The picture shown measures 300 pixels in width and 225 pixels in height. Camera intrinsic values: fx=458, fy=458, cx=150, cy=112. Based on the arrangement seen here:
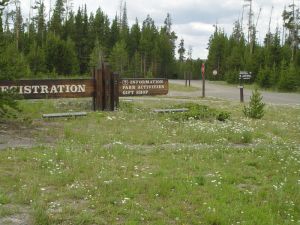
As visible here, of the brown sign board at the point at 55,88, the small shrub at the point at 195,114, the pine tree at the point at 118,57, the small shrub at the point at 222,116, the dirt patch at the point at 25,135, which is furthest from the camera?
the pine tree at the point at 118,57

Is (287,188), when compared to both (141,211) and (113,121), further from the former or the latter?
(113,121)

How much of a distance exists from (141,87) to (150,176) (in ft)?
42.8

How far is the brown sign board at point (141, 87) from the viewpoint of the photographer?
1959cm

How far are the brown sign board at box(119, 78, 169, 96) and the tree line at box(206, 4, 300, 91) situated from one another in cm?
2365

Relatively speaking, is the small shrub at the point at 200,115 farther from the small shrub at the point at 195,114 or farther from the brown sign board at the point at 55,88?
the brown sign board at the point at 55,88

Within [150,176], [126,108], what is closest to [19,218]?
[150,176]

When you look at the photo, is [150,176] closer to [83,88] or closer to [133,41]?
[83,88]

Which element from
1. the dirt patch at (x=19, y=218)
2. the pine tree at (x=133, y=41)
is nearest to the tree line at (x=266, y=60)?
→ the pine tree at (x=133, y=41)

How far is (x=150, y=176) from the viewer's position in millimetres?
7484

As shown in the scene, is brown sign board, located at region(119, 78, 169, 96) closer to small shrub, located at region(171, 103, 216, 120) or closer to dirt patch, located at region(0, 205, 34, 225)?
small shrub, located at region(171, 103, 216, 120)

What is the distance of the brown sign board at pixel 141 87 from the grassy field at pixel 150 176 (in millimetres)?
6589

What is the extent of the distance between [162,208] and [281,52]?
50149 mm

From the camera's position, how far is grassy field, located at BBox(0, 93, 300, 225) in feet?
18.7

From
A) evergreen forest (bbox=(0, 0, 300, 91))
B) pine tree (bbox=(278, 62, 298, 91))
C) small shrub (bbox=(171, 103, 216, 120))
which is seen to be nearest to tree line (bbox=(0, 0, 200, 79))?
evergreen forest (bbox=(0, 0, 300, 91))
